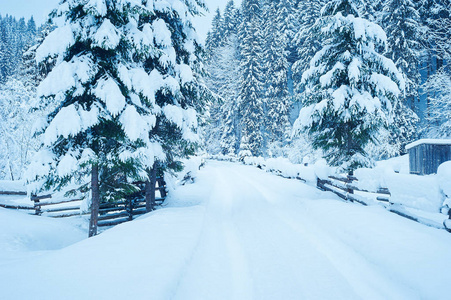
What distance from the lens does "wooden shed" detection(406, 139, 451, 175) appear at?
10766mm

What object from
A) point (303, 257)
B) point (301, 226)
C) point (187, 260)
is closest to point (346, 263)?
point (303, 257)

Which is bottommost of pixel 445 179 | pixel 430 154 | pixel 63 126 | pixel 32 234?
pixel 32 234

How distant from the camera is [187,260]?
466 centimetres

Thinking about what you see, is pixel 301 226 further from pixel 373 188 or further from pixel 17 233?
pixel 17 233

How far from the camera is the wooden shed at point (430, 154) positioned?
10.8 metres

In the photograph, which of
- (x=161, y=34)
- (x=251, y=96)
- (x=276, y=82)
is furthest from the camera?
(x=276, y=82)

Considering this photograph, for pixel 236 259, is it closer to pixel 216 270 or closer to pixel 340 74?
pixel 216 270

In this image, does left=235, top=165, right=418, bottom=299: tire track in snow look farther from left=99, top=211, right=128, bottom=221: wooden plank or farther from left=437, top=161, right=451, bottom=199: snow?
left=99, top=211, right=128, bottom=221: wooden plank

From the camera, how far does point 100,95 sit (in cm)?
669

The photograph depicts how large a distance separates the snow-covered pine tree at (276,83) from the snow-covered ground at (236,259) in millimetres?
32623

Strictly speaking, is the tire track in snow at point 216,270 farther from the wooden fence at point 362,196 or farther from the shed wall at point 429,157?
the shed wall at point 429,157

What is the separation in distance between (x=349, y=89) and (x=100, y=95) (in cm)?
993

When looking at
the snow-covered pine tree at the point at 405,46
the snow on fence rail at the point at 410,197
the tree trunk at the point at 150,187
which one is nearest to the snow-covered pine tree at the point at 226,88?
the snow-covered pine tree at the point at 405,46

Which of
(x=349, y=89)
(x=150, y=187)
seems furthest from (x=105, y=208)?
(x=349, y=89)
